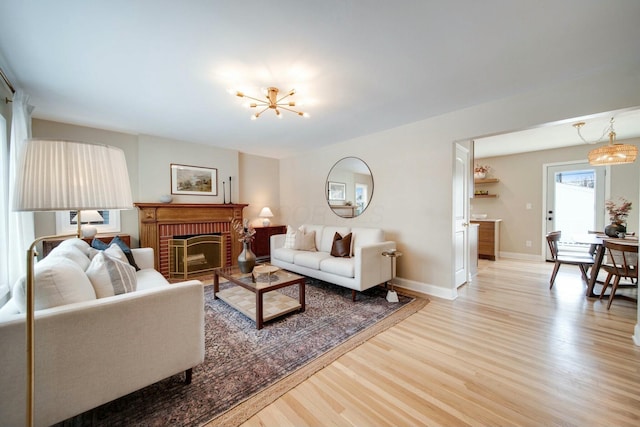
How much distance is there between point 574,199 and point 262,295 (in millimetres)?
6344

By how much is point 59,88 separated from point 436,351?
4.34 meters

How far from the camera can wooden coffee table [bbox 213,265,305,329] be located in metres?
2.36

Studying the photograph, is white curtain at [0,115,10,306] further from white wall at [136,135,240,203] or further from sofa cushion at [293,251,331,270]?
sofa cushion at [293,251,331,270]

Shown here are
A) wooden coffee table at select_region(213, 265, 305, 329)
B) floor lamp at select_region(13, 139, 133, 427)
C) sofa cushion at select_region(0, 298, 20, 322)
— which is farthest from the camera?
wooden coffee table at select_region(213, 265, 305, 329)

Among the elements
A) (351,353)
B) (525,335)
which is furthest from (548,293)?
(351,353)

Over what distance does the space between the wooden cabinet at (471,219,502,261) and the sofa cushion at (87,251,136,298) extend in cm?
601

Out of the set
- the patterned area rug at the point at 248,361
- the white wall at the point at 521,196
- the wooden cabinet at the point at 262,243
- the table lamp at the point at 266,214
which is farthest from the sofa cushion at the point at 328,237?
the white wall at the point at 521,196

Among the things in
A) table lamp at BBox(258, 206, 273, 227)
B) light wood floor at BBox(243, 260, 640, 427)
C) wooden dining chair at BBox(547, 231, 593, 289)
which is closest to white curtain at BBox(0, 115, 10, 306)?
light wood floor at BBox(243, 260, 640, 427)

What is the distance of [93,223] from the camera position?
3.68 meters

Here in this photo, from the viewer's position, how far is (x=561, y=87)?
2293mm

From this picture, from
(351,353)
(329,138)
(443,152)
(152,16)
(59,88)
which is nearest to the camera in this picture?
(152,16)

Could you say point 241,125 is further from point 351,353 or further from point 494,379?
point 494,379

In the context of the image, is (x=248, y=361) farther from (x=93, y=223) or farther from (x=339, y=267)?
(x=93, y=223)

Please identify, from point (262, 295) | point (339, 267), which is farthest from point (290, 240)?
point (262, 295)
